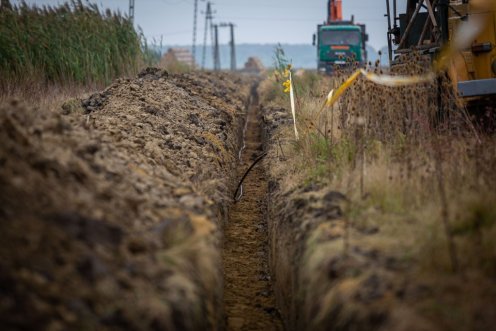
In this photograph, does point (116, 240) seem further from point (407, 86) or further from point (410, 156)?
point (407, 86)

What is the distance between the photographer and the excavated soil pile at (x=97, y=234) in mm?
3111

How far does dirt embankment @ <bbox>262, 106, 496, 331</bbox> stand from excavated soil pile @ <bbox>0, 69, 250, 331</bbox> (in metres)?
0.65

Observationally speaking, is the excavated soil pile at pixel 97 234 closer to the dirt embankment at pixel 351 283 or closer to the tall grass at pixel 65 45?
the dirt embankment at pixel 351 283

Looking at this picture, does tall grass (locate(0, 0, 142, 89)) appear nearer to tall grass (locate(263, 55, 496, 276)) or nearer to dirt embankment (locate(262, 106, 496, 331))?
tall grass (locate(263, 55, 496, 276))

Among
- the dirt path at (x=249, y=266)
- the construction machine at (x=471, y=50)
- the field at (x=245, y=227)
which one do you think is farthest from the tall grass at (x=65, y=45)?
the construction machine at (x=471, y=50)

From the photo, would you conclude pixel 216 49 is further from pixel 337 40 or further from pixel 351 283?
pixel 351 283

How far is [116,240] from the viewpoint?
3605mm

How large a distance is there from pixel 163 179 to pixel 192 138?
2.48 m

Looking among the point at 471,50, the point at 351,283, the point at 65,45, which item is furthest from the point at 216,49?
the point at 351,283

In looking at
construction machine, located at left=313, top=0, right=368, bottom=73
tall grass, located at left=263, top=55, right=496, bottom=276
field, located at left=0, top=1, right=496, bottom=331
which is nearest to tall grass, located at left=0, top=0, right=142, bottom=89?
field, located at left=0, top=1, right=496, bottom=331

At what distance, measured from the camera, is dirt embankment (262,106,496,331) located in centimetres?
300

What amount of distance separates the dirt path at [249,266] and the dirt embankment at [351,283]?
17cm

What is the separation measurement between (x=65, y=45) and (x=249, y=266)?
764cm

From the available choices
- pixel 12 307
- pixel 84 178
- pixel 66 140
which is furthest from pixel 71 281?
pixel 66 140
